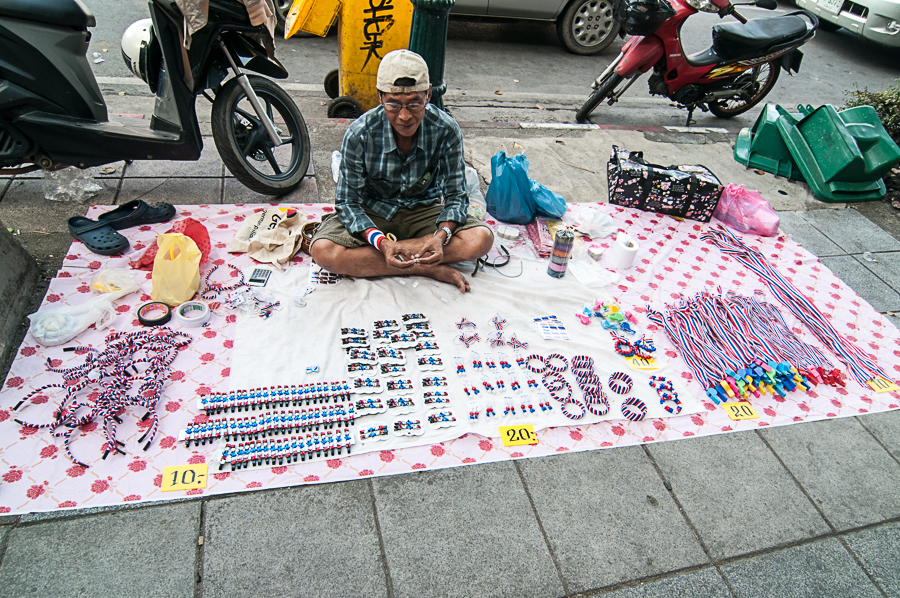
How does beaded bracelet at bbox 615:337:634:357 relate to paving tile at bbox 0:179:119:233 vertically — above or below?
below

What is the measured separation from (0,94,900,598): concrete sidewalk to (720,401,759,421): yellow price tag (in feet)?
0.36

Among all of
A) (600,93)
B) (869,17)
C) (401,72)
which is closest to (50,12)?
(401,72)

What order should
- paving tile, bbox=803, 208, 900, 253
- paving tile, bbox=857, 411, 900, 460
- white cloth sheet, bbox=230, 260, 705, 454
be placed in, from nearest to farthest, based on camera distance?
white cloth sheet, bbox=230, 260, 705, 454, paving tile, bbox=857, 411, 900, 460, paving tile, bbox=803, 208, 900, 253

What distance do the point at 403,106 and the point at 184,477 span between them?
6.10 feet

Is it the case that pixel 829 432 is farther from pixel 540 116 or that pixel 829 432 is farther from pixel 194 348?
pixel 540 116

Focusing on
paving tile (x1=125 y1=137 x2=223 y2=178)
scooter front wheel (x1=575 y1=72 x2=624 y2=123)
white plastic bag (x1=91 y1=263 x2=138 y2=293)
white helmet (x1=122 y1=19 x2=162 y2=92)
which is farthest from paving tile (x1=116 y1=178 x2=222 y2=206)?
scooter front wheel (x1=575 y1=72 x2=624 y2=123)

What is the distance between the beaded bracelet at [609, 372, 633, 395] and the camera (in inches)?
101

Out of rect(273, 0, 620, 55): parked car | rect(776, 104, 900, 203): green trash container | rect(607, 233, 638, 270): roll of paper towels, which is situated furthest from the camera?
rect(273, 0, 620, 55): parked car

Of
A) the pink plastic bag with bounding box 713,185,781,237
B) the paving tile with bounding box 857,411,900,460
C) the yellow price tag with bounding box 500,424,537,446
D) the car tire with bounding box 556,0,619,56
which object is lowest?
the yellow price tag with bounding box 500,424,537,446

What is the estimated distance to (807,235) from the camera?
4066 millimetres

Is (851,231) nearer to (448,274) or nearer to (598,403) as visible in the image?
(598,403)

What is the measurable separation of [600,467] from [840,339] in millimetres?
1867

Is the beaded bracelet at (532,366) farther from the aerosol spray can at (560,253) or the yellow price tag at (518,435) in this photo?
the aerosol spray can at (560,253)

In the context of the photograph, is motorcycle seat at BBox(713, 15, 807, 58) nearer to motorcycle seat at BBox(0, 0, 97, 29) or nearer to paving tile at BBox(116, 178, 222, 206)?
paving tile at BBox(116, 178, 222, 206)
